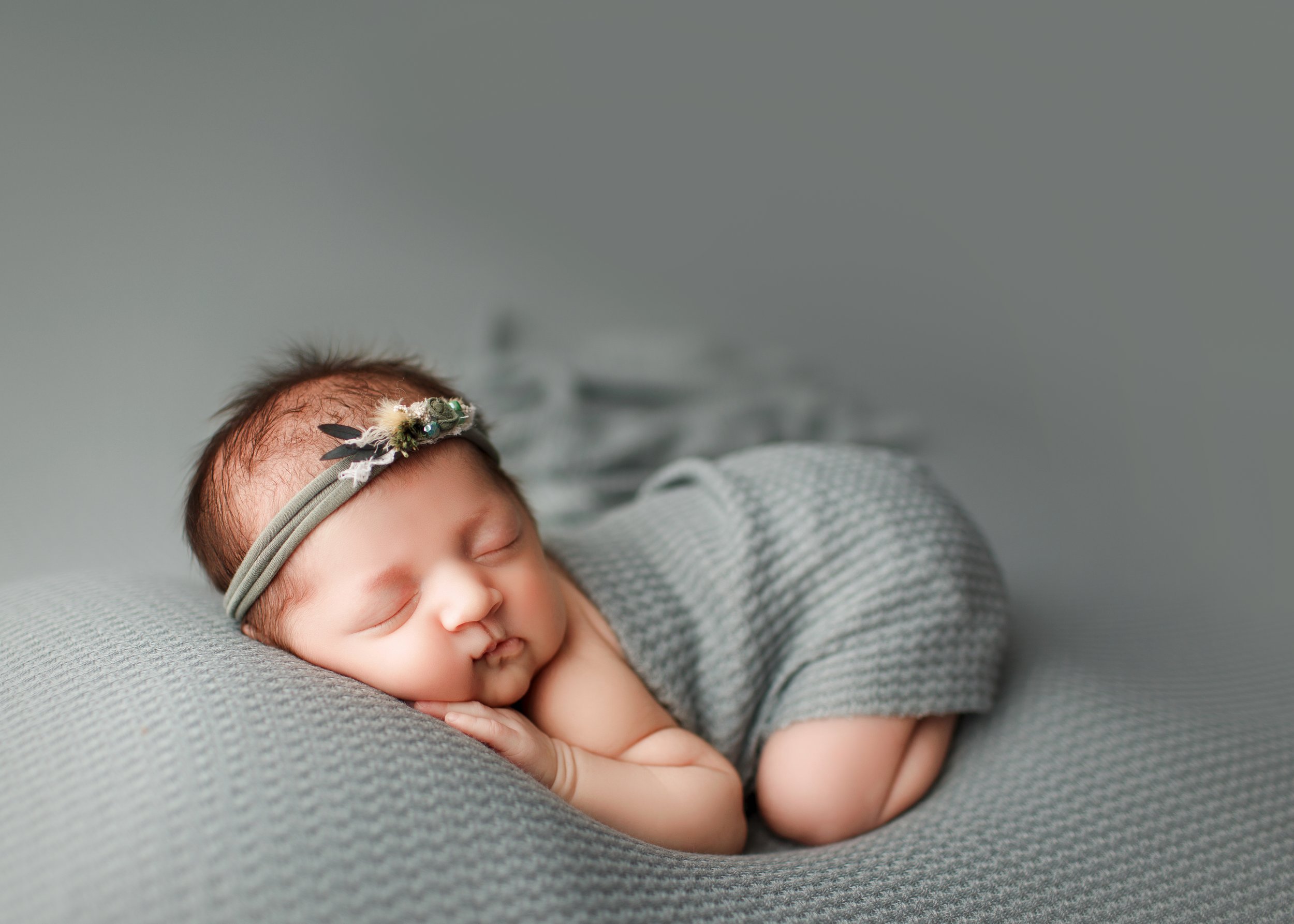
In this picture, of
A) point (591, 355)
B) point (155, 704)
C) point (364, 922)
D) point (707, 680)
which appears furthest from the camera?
point (591, 355)

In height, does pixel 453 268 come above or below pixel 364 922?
above

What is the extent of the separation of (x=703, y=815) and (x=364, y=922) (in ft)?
1.52

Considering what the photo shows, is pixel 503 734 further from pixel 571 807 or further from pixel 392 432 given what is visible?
pixel 392 432

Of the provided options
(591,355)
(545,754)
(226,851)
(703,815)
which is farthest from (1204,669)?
(226,851)

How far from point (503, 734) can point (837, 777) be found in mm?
442

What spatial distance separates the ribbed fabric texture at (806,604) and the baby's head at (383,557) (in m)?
0.19

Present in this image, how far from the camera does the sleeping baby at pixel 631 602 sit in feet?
2.99

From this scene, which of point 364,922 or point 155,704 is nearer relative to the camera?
point 364,922

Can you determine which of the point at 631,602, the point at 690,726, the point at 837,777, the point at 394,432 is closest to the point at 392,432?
the point at 394,432

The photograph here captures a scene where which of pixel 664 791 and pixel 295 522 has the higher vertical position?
pixel 295 522

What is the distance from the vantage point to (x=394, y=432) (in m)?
0.93

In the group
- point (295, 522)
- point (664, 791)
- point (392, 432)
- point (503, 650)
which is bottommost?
point (664, 791)

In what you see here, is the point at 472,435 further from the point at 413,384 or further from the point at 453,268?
the point at 453,268

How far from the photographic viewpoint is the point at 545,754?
3.05ft
